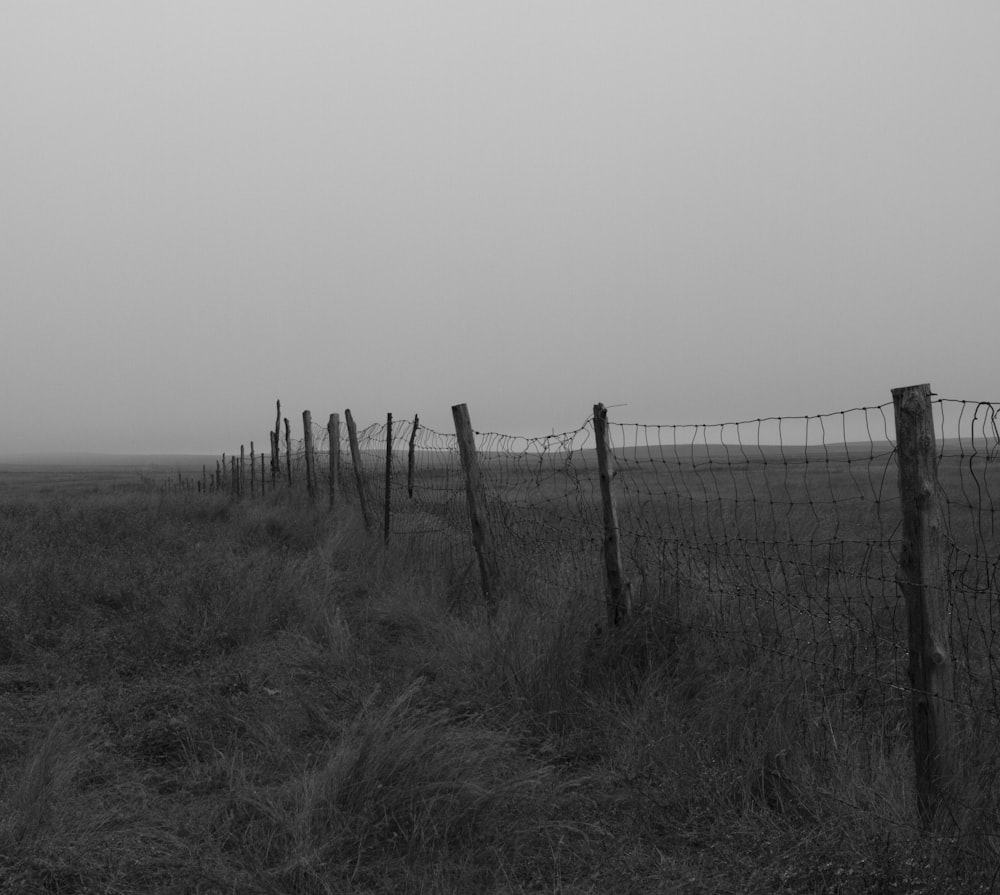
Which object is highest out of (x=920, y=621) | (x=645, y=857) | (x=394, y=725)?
(x=920, y=621)

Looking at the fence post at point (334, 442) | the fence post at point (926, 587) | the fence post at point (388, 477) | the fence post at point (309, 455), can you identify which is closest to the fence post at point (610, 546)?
the fence post at point (926, 587)

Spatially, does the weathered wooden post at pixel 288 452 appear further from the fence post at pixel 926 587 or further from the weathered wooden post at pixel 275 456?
the fence post at pixel 926 587

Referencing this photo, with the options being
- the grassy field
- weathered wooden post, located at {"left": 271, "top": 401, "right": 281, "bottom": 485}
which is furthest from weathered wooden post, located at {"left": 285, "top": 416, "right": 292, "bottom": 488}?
the grassy field

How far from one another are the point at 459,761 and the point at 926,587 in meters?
2.00

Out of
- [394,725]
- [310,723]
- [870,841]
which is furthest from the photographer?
[310,723]

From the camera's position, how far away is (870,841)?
281 centimetres

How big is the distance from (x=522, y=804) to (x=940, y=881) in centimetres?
152

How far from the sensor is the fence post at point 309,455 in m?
14.4

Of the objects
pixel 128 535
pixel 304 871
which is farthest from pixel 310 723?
pixel 128 535

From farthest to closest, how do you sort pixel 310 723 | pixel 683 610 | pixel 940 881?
pixel 683 610, pixel 310 723, pixel 940 881

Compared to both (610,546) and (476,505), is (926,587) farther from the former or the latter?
(476,505)

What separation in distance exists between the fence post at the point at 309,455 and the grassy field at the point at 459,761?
808cm

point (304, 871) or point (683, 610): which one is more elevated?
point (683, 610)

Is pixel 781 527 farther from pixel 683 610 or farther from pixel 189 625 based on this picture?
pixel 189 625
